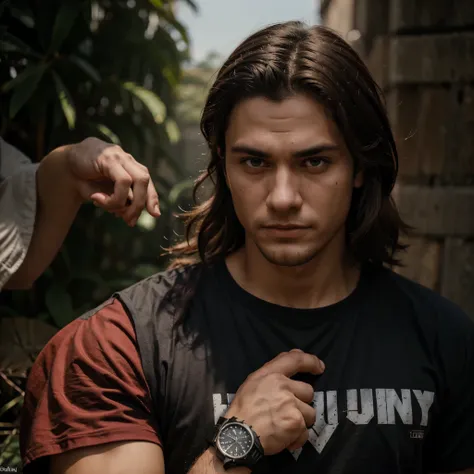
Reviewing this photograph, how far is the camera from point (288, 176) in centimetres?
177

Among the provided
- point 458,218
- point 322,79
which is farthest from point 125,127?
point 322,79

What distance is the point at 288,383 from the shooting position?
1711 millimetres

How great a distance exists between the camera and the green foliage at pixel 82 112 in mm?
3014

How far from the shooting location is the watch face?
161cm

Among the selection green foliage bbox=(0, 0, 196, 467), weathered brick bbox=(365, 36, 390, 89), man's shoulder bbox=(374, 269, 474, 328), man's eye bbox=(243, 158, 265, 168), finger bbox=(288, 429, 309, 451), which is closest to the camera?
finger bbox=(288, 429, 309, 451)

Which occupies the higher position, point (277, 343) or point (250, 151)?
point (250, 151)

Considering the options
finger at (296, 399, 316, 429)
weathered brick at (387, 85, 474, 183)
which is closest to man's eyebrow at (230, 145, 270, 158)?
finger at (296, 399, 316, 429)

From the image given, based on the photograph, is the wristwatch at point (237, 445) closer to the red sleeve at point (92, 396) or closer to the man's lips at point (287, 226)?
the red sleeve at point (92, 396)

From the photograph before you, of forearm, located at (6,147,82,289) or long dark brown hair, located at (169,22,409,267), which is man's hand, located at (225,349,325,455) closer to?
long dark brown hair, located at (169,22,409,267)

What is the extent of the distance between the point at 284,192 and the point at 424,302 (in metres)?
0.51

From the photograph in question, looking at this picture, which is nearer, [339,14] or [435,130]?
[435,130]

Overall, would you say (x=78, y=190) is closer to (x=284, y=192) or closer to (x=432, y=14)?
(x=284, y=192)

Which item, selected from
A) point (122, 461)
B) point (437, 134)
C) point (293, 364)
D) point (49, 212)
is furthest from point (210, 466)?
point (437, 134)

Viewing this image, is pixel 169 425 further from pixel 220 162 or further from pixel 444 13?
pixel 444 13
